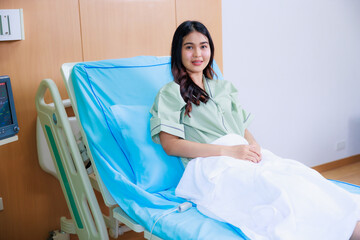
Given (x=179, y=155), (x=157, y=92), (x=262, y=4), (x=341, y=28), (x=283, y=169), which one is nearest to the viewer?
(x=283, y=169)

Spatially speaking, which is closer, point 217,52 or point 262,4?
point 217,52

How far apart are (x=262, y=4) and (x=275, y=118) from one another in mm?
840

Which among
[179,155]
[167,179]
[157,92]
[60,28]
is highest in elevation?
[60,28]

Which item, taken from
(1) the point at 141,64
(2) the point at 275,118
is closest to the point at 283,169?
(1) the point at 141,64

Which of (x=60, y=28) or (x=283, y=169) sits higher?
Result: (x=60, y=28)

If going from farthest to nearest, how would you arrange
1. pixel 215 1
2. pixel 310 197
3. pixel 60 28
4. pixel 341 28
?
pixel 341 28
pixel 215 1
pixel 60 28
pixel 310 197

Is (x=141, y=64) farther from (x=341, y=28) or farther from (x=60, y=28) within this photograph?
(x=341, y=28)

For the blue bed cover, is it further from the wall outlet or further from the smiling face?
the wall outlet

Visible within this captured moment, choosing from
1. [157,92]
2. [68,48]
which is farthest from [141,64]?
[68,48]

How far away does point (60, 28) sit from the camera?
205 centimetres

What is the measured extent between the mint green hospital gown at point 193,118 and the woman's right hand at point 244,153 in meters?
0.14

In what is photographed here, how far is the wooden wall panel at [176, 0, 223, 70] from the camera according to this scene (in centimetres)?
246

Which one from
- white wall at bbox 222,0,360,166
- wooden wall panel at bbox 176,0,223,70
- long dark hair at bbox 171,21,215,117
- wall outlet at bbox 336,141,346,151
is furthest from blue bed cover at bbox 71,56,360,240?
wall outlet at bbox 336,141,346,151

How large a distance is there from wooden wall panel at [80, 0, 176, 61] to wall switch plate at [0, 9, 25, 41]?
1.04ft
